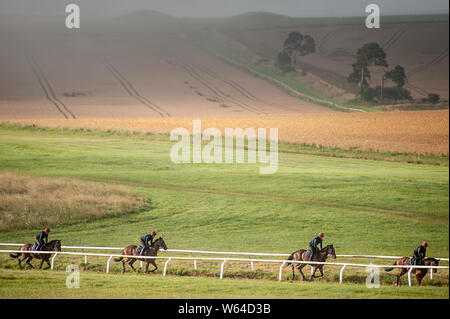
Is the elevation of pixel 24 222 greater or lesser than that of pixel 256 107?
lesser

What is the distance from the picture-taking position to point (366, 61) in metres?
47.5

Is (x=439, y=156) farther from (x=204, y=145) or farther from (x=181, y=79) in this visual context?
(x=181, y=79)

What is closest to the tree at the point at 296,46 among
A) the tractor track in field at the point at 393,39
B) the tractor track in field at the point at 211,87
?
the tractor track in field at the point at 393,39

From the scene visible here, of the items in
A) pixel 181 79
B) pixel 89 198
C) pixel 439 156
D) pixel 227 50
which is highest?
pixel 227 50

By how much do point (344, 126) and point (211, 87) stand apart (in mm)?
20095

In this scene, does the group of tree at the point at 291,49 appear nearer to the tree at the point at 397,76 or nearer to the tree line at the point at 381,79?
the tree line at the point at 381,79

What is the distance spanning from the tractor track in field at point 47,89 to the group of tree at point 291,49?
2324 cm

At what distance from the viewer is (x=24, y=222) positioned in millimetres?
19266

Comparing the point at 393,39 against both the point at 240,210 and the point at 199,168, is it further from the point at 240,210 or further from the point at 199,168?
the point at 240,210

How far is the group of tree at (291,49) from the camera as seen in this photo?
54.4 meters
